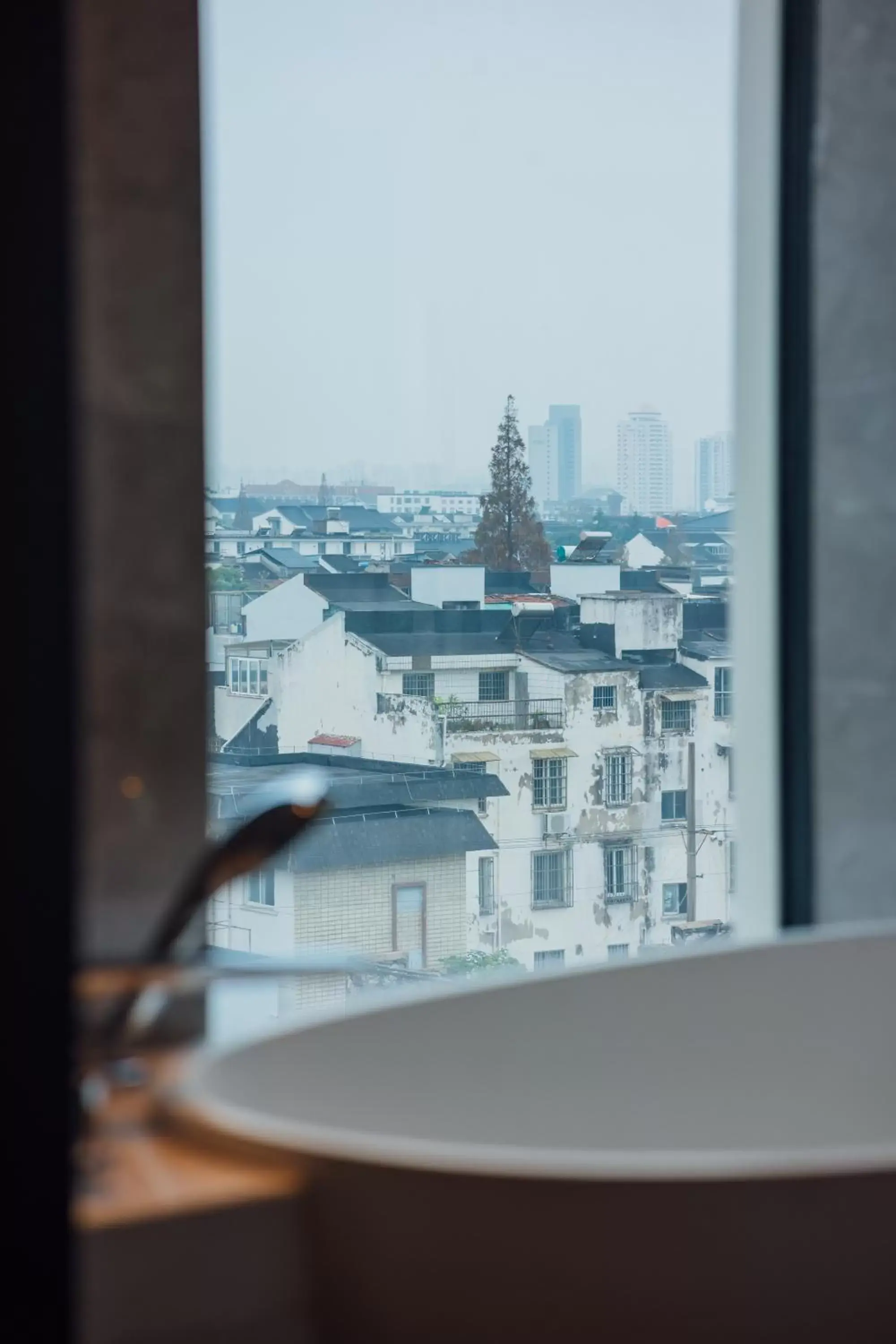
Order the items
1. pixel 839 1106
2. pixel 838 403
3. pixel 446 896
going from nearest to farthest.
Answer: pixel 839 1106
pixel 446 896
pixel 838 403

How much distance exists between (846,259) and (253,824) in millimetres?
1963

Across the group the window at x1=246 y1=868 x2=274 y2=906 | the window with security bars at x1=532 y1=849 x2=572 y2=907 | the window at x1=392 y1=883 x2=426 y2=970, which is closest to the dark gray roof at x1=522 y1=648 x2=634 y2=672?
the window with security bars at x1=532 y1=849 x2=572 y2=907

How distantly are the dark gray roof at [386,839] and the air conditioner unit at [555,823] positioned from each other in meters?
0.11

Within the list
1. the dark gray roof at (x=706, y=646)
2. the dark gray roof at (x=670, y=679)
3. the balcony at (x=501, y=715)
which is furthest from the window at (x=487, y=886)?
the dark gray roof at (x=706, y=646)

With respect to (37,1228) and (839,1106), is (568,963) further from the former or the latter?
(37,1228)

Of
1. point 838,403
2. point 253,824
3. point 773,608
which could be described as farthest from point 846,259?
point 253,824

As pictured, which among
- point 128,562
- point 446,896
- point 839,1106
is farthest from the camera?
point 446,896

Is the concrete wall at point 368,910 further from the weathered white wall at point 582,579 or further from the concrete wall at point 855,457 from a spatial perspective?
the concrete wall at point 855,457

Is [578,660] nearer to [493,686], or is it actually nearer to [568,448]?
[493,686]

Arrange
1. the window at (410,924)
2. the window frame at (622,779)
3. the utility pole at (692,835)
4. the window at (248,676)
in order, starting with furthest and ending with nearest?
the utility pole at (692,835)
the window frame at (622,779)
the window at (410,924)
the window at (248,676)

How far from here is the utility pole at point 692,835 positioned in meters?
2.72

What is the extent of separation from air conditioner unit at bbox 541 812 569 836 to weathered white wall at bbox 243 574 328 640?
58 cm

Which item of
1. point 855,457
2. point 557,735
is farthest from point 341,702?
point 855,457

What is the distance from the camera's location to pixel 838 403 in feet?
8.63
